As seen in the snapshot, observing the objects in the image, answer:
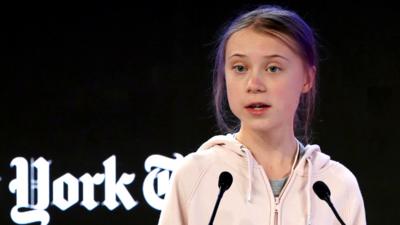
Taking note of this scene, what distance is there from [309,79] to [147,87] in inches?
69.5

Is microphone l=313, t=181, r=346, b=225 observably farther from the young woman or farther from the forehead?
the forehead

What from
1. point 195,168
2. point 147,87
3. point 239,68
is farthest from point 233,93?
point 147,87

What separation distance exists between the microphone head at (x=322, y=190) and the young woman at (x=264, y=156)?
0.16 ft

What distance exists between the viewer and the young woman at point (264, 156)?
1.27m

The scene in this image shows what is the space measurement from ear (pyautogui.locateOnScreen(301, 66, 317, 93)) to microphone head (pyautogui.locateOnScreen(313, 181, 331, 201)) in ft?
0.66

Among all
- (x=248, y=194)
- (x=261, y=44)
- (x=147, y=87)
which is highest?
(x=147, y=87)

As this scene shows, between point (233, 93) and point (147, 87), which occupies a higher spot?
point (147, 87)

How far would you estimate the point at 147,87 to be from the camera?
3.10 metres

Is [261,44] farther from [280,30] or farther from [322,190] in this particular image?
[322,190]

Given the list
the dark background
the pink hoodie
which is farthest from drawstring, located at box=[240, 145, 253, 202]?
the dark background

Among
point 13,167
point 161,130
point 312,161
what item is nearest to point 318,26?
point 161,130

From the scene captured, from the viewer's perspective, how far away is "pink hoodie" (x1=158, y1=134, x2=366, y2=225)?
1.26 meters

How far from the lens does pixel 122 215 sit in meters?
3.16

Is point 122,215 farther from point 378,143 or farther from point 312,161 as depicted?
point 312,161
